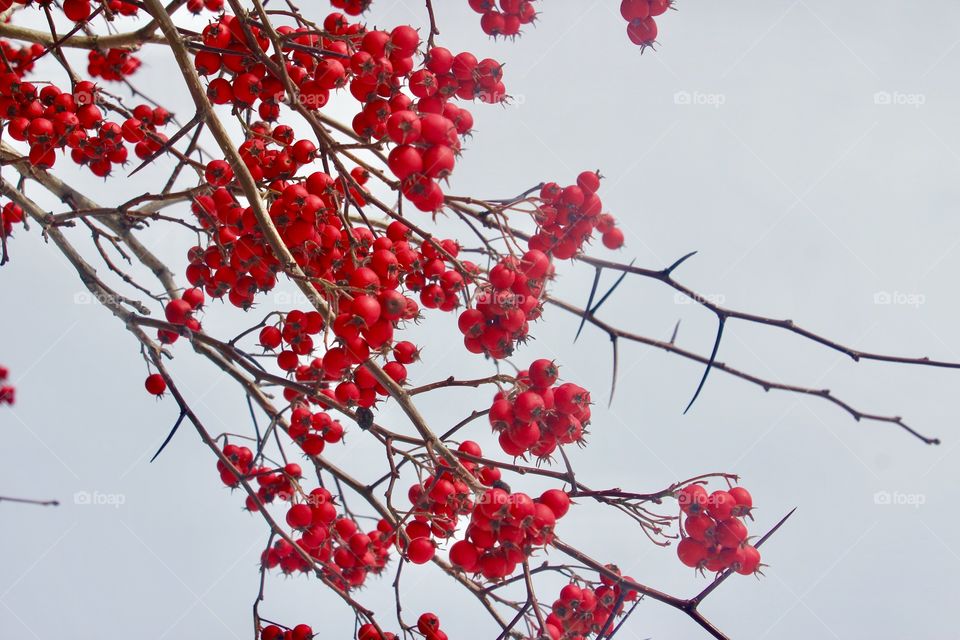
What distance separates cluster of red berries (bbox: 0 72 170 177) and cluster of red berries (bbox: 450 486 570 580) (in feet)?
7.43

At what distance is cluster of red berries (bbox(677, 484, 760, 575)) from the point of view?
207 centimetres

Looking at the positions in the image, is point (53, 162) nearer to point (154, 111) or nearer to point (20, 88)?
point (20, 88)

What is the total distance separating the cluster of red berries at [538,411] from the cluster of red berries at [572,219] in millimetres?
386

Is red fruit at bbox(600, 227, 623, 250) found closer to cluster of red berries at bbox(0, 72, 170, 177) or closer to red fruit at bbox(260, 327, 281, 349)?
red fruit at bbox(260, 327, 281, 349)

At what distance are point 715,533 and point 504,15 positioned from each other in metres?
1.96

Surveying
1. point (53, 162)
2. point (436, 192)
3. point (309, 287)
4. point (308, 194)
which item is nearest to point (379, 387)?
point (309, 287)

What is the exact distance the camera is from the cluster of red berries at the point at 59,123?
288 cm

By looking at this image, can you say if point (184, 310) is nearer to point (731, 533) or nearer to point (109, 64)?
point (109, 64)

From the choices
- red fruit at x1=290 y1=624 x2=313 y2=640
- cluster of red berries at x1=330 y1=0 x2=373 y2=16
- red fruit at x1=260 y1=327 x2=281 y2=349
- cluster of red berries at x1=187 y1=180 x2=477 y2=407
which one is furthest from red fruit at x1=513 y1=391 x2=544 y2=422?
cluster of red berries at x1=330 y1=0 x2=373 y2=16

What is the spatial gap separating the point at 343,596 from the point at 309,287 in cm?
113

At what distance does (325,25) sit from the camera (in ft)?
9.53

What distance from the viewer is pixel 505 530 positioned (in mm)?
1960

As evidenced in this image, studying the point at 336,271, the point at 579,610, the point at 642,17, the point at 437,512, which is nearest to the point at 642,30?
the point at 642,17

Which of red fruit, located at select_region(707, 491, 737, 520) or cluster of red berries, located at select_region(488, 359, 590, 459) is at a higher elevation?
red fruit, located at select_region(707, 491, 737, 520)
